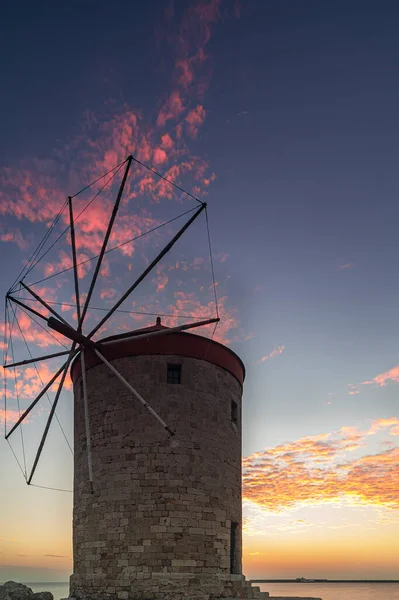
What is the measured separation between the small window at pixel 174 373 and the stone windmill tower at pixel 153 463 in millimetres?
35

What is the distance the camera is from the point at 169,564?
17.7 metres

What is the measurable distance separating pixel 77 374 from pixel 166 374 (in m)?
3.93

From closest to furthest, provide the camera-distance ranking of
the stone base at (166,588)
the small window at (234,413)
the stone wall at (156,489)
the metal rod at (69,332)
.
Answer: the stone base at (166,588)
the stone wall at (156,489)
the metal rod at (69,332)
the small window at (234,413)

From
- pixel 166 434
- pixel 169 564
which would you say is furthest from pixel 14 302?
pixel 169 564

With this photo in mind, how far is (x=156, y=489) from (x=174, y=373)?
3788 millimetres

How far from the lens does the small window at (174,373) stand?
19969mm

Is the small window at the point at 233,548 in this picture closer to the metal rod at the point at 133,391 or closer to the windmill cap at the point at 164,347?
the metal rod at the point at 133,391

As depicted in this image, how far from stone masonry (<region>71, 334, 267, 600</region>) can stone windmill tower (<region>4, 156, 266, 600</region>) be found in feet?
0.10

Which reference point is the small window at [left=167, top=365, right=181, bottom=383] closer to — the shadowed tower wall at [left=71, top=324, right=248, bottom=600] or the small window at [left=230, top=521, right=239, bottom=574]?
the shadowed tower wall at [left=71, top=324, right=248, bottom=600]

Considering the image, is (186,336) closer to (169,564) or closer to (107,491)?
(107,491)

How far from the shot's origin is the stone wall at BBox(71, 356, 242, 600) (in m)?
17.8

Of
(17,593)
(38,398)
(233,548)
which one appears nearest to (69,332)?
(38,398)

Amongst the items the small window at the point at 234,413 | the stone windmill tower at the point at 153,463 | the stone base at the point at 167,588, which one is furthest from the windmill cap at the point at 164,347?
the stone base at the point at 167,588

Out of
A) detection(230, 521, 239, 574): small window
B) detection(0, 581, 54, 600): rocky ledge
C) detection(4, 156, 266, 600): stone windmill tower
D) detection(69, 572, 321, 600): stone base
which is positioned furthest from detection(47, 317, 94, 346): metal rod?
detection(0, 581, 54, 600): rocky ledge
